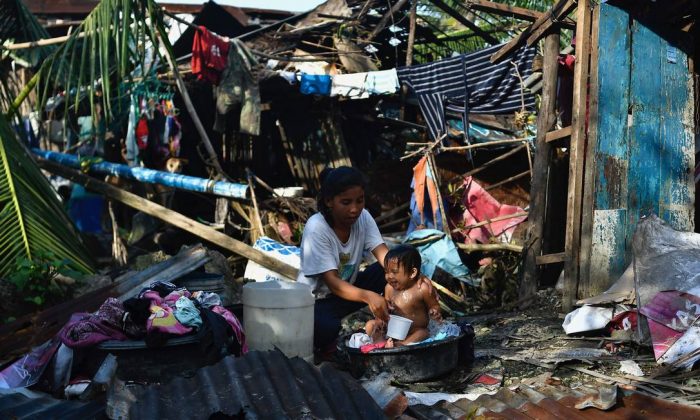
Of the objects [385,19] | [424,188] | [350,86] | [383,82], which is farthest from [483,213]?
[385,19]

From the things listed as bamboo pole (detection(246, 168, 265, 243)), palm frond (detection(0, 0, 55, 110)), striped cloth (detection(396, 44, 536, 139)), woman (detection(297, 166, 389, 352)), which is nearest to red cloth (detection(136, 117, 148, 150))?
palm frond (detection(0, 0, 55, 110))

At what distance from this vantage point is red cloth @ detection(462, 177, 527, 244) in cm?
887

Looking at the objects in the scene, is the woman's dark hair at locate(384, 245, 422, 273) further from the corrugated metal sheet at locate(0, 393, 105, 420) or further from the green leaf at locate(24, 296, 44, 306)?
the green leaf at locate(24, 296, 44, 306)

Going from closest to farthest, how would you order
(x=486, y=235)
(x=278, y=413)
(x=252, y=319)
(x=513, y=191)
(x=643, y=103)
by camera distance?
(x=278, y=413) → (x=252, y=319) → (x=643, y=103) → (x=486, y=235) → (x=513, y=191)

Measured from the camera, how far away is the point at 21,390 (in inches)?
157

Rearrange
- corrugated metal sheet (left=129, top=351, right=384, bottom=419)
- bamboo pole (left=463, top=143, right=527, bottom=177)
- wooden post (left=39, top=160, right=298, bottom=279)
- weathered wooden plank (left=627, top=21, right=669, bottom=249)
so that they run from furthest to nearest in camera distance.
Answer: bamboo pole (left=463, top=143, right=527, bottom=177) → wooden post (left=39, top=160, right=298, bottom=279) → weathered wooden plank (left=627, top=21, right=669, bottom=249) → corrugated metal sheet (left=129, top=351, right=384, bottom=419)

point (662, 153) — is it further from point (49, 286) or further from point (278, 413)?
point (49, 286)

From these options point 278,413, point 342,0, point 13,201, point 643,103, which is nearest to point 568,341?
point 643,103

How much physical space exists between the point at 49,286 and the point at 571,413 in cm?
510

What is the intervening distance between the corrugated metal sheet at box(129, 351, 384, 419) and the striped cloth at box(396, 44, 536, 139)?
6.70 m

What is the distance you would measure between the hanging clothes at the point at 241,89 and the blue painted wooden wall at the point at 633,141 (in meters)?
5.12

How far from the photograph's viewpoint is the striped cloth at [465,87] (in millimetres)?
9617

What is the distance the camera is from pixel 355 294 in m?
4.26

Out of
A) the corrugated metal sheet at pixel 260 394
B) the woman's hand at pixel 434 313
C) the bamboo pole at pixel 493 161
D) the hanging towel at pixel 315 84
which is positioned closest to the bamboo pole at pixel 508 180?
the bamboo pole at pixel 493 161
